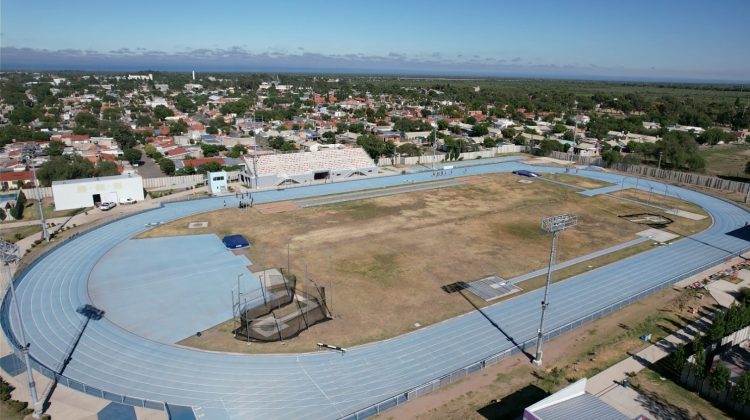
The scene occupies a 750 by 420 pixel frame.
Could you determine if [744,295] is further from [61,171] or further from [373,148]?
[61,171]

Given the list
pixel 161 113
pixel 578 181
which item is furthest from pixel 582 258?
pixel 161 113

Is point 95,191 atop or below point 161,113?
below

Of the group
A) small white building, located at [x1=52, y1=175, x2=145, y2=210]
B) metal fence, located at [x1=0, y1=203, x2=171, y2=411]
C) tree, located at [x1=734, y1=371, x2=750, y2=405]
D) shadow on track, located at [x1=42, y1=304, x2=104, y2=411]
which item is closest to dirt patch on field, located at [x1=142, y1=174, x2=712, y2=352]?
metal fence, located at [x1=0, y1=203, x2=171, y2=411]

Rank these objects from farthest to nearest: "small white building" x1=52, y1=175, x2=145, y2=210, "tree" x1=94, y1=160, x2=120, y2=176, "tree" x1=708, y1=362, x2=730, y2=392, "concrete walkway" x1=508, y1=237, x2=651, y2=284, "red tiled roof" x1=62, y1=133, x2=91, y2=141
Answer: "red tiled roof" x1=62, y1=133, x2=91, y2=141, "tree" x1=94, y1=160, x2=120, y2=176, "small white building" x1=52, y1=175, x2=145, y2=210, "concrete walkway" x1=508, y1=237, x2=651, y2=284, "tree" x1=708, y1=362, x2=730, y2=392

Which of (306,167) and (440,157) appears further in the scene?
(440,157)

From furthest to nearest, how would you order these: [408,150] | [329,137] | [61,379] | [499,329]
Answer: [329,137] → [408,150] → [499,329] → [61,379]

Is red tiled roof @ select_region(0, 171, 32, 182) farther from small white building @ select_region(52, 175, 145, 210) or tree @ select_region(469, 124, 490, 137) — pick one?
tree @ select_region(469, 124, 490, 137)

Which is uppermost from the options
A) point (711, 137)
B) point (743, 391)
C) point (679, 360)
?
point (711, 137)
